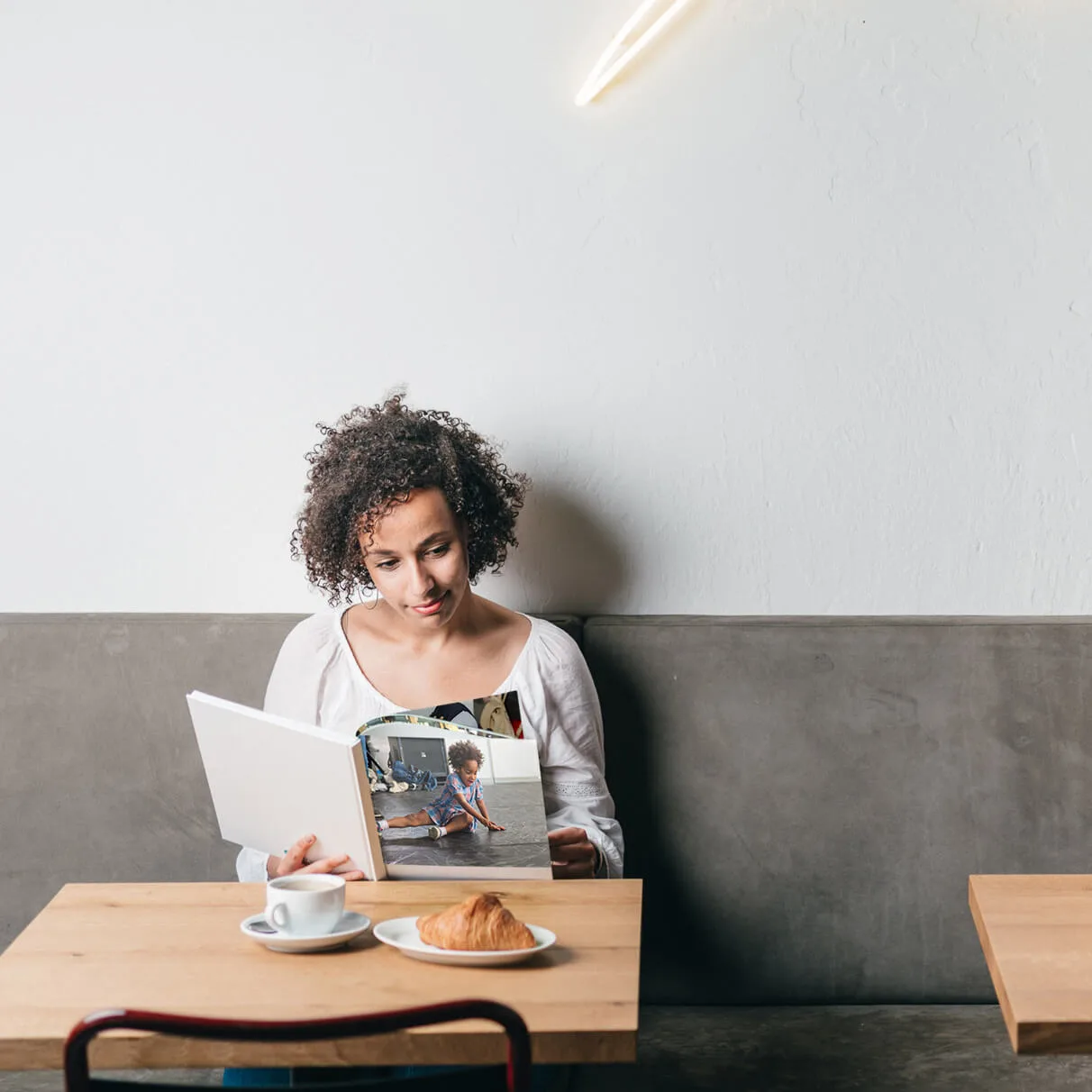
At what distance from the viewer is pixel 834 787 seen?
2.05 metres

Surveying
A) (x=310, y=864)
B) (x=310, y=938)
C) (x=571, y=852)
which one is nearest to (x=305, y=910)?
(x=310, y=938)

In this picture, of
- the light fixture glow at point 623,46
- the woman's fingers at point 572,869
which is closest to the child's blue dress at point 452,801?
the woman's fingers at point 572,869

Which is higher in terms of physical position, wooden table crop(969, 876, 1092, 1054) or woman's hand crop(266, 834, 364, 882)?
woman's hand crop(266, 834, 364, 882)

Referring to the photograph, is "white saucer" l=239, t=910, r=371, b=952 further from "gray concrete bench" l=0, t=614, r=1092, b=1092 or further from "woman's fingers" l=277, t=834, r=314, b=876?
"gray concrete bench" l=0, t=614, r=1092, b=1092

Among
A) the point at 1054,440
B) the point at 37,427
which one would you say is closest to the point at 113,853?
the point at 37,427

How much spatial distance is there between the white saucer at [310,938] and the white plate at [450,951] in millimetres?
24

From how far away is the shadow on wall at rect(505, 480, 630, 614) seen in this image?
7.16 feet

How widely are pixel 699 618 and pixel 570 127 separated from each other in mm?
814

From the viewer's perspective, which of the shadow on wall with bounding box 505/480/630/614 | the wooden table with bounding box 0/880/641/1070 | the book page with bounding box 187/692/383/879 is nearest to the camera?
the wooden table with bounding box 0/880/641/1070

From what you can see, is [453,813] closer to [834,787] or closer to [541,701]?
[541,701]

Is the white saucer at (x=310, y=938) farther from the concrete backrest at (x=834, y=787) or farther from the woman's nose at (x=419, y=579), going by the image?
the concrete backrest at (x=834, y=787)

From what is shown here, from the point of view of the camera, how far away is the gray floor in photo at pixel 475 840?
1.56 m

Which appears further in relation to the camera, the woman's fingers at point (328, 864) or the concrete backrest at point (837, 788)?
the concrete backrest at point (837, 788)

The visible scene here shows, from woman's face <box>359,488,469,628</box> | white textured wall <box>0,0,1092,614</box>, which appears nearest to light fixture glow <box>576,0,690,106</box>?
white textured wall <box>0,0,1092,614</box>
